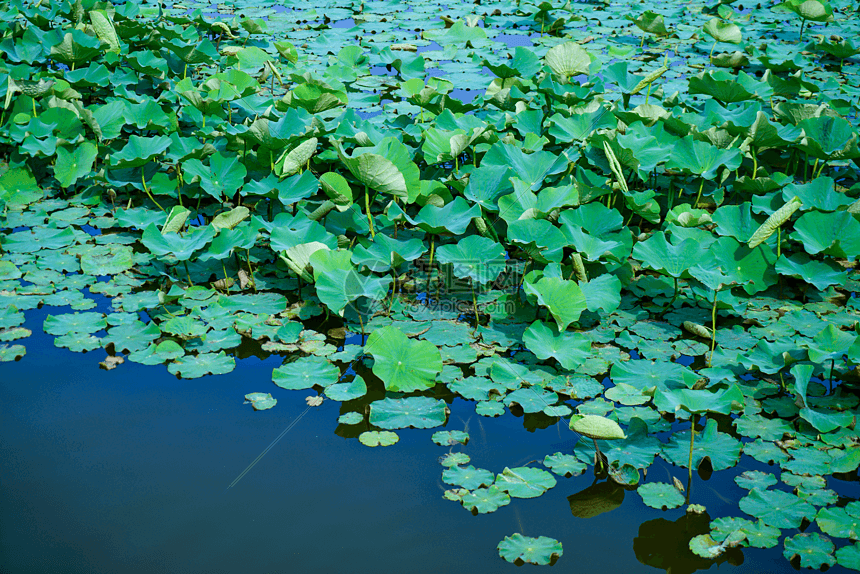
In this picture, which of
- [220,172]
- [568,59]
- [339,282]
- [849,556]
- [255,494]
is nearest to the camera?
[849,556]

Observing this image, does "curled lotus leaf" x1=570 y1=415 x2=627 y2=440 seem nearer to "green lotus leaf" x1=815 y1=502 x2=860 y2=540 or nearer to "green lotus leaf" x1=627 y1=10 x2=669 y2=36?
"green lotus leaf" x1=815 y1=502 x2=860 y2=540

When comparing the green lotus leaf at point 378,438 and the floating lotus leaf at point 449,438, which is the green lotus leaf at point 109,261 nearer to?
the green lotus leaf at point 378,438

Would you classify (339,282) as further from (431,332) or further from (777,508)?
(777,508)

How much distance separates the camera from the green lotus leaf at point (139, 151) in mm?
3078

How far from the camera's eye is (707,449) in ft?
6.48

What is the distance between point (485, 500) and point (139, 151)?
7.58ft

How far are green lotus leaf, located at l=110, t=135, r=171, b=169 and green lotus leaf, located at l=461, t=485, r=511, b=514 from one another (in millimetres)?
2163

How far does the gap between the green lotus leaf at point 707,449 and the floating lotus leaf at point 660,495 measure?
0.10 m

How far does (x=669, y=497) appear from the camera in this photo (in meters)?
1.85

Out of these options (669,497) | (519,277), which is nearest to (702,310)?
(519,277)

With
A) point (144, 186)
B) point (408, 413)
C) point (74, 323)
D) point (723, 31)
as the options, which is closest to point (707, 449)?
point (408, 413)

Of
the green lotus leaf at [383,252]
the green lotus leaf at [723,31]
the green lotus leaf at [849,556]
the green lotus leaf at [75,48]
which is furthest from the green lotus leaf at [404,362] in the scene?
the green lotus leaf at [723,31]

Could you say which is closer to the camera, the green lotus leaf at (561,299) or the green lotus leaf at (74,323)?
the green lotus leaf at (561,299)

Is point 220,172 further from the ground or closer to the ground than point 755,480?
further from the ground
